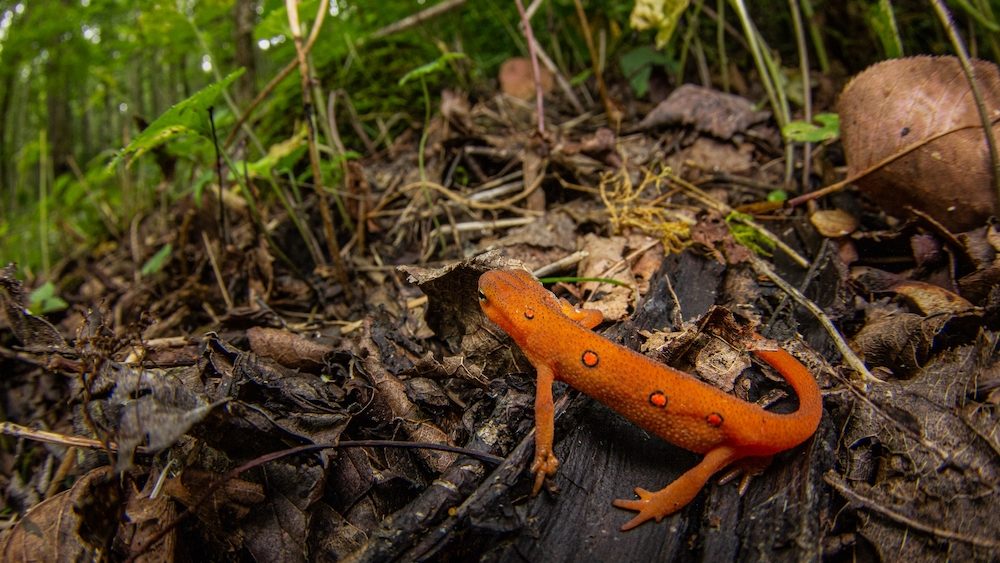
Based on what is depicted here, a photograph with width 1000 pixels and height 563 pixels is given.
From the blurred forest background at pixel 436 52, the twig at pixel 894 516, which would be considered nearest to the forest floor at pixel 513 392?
the twig at pixel 894 516

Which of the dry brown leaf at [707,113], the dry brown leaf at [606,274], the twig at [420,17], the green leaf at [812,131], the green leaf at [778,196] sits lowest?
the green leaf at [778,196]

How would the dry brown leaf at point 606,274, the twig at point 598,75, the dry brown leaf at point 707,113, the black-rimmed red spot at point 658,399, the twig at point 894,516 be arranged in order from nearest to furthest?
the twig at point 894,516 < the black-rimmed red spot at point 658,399 < the dry brown leaf at point 606,274 < the dry brown leaf at point 707,113 < the twig at point 598,75

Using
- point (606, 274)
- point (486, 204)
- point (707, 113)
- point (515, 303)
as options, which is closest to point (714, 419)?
point (515, 303)

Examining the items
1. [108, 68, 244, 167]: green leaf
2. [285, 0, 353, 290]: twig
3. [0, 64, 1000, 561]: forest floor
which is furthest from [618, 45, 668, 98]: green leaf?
[108, 68, 244, 167]: green leaf

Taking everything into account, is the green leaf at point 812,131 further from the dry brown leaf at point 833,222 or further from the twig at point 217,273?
the twig at point 217,273

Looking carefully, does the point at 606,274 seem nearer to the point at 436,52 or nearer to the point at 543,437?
the point at 543,437

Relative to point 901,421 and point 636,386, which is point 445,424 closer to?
point 636,386

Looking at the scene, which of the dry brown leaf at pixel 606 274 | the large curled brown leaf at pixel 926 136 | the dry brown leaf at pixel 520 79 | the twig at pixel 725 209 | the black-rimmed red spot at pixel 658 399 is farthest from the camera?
the dry brown leaf at pixel 520 79
